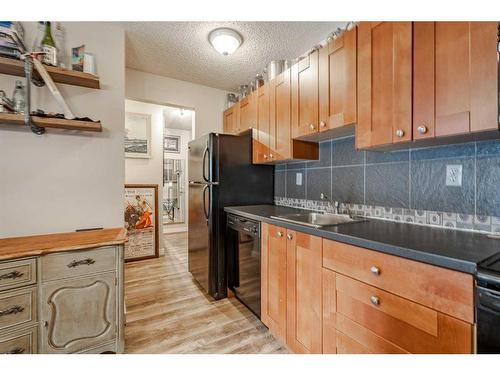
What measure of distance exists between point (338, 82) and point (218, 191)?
54.8 inches

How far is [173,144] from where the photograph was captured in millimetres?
5688

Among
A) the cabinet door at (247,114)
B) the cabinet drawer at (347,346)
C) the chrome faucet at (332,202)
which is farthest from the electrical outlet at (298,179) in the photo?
the cabinet drawer at (347,346)

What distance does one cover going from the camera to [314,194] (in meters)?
2.21

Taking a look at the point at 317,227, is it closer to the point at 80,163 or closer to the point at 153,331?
the point at 153,331

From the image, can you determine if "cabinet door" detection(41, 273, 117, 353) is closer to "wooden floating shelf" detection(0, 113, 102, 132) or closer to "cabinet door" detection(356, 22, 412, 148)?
"wooden floating shelf" detection(0, 113, 102, 132)

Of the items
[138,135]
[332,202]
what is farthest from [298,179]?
[138,135]

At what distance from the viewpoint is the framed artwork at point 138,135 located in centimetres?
360

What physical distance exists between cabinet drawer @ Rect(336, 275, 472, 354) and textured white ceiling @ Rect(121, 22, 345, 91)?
6.72 ft

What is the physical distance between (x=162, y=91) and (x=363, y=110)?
8.07ft

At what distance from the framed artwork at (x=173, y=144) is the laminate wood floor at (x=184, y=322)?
347 cm

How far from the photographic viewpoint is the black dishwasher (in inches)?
74.3

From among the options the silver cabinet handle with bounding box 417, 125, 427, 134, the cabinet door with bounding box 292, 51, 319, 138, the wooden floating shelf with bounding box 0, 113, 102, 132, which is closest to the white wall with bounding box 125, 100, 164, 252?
the wooden floating shelf with bounding box 0, 113, 102, 132

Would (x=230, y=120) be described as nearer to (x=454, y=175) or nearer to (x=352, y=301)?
(x=454, y=175)
